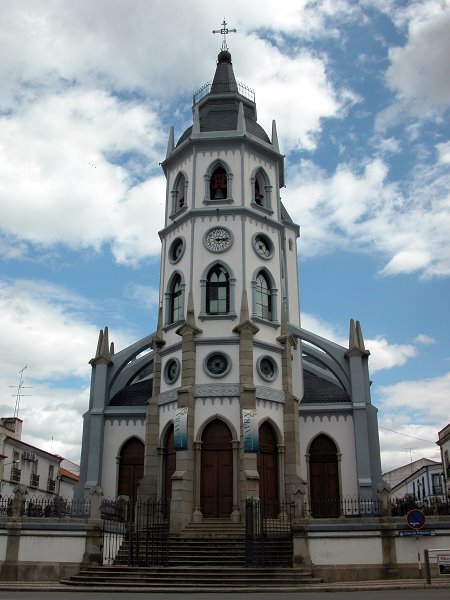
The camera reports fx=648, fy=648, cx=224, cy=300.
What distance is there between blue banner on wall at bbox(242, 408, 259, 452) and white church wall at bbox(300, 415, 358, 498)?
4.24m

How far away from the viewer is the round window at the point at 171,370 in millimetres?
28703

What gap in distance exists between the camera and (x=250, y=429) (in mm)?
26359

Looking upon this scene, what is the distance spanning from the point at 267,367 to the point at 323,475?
18.8ft

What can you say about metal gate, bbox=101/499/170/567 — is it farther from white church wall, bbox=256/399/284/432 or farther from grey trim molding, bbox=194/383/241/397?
white church wall, bbox=256/399/284/432

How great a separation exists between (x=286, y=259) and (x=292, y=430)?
1343 cm

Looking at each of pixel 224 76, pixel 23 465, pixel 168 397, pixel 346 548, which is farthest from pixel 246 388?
pixel 23 465

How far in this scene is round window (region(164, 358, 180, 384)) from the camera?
94.2 ft

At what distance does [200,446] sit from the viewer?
26797 mm

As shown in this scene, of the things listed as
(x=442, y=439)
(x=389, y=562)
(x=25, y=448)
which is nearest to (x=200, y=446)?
(x=389, y=562)

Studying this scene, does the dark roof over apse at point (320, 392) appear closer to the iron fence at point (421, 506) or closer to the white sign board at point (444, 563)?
the iron fence at point (421, 506)

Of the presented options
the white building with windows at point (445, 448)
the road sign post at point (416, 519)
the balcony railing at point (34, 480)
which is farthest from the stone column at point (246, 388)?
the balcony railing at point (34, 480)

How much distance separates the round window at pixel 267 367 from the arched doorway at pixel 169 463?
4628 mm

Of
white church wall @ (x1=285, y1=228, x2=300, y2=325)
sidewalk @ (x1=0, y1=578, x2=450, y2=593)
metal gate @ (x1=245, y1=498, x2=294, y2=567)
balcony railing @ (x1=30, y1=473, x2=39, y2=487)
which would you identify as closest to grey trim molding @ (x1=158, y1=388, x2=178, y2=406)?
metal gate @ (x1=245, y1=498, x2=294, y2=567)

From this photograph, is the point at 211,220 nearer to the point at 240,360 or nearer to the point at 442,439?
the point at 240,360
